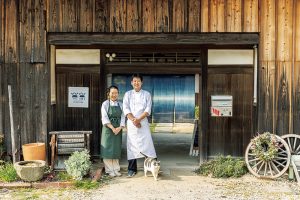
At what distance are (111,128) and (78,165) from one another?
3.79ft

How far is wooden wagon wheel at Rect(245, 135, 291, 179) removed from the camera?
8953mm

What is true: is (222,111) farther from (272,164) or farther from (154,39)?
(154,39)

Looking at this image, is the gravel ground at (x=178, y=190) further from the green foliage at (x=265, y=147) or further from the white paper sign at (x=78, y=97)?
the white paper sign at (x=78, y=97)

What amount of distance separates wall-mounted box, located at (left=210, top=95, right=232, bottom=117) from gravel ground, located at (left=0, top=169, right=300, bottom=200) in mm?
1921

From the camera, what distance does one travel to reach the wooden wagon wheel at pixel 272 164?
352 inches

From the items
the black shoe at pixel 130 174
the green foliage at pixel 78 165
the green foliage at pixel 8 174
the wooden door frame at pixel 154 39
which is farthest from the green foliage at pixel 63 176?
the wooden door frame at pixel 154 39

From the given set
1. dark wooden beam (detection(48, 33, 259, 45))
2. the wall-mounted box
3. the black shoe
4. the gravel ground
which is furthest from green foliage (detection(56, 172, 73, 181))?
the wall-mounted box

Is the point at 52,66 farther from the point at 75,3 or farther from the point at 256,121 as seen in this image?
the point at 256,121

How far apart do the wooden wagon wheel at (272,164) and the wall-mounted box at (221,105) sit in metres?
1.48

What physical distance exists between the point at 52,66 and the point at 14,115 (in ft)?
4.77

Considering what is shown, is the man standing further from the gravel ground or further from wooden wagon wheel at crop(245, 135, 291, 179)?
wooden wagon wheel at crop(245, 135, 291, 179)

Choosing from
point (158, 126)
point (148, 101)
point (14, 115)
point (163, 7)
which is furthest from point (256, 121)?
point (158, 126)

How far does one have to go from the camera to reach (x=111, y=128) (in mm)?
9188

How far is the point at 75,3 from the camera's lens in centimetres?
947
